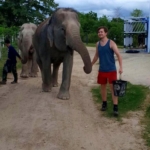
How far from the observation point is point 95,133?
714 cm

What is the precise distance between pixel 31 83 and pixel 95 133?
232 inches

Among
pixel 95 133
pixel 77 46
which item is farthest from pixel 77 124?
pixel 77 46

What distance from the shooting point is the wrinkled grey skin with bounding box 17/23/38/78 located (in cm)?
1379

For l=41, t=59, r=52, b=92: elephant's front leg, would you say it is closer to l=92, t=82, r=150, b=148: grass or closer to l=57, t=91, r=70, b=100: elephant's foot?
l=57, t=91, r=70, b=100: elephant's foot

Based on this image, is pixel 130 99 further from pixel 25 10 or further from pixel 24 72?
pixel 25 10

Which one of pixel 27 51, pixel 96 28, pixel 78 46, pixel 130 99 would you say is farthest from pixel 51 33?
pixel 96 28

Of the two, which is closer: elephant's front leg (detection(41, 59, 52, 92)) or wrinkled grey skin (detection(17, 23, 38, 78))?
elephant's front leg (detection(41, 59, 52, 92))

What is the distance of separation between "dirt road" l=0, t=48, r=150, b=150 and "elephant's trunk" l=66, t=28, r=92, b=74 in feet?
3.38

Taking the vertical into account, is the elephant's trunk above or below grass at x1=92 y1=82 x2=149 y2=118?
above

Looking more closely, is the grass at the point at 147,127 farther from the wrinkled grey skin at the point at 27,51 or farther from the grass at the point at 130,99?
the wrinkled grey skin at the point at 27,51

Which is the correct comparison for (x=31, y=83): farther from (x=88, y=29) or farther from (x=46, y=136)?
(x=88, y=29)

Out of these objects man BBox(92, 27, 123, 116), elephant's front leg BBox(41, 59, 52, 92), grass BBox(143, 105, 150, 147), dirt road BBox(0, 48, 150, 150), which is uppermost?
man BBox(92, 27, 123, 116)

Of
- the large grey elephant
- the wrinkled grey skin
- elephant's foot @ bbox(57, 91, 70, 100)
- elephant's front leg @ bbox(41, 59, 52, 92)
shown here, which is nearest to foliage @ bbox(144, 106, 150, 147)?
the large grey elephant

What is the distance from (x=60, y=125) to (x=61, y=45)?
2709mm
